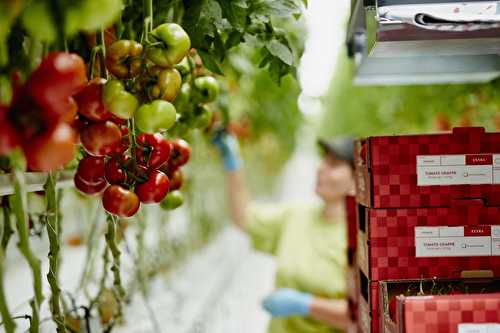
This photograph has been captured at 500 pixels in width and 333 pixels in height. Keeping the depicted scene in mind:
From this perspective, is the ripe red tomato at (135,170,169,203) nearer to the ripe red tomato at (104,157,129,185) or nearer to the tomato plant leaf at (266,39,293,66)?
the ripe red tomato at (104,157,129,185)

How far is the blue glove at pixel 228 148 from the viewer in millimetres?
2012

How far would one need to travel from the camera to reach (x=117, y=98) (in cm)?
50

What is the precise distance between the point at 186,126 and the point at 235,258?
2276 mm

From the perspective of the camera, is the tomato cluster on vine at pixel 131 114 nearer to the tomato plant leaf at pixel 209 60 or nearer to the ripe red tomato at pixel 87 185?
the ripe red tomato at pixel 87 185

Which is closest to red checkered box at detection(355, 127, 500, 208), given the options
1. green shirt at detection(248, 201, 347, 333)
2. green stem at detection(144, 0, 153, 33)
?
green stem at detection(144, 0, 153, 33)

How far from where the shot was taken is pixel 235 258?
120 inches

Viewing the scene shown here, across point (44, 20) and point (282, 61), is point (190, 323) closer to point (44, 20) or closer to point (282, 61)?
point (282, 61)

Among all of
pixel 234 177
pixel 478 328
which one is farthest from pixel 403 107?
pixel 478 328

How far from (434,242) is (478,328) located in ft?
0.52

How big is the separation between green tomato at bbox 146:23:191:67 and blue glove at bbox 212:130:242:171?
4.78 ft

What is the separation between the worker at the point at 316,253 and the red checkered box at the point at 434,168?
1017mm

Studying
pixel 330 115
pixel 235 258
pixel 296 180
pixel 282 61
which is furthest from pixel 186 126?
pixel 296 180

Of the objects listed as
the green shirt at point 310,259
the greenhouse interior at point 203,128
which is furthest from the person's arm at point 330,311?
the greenhouse interior at point 203,128

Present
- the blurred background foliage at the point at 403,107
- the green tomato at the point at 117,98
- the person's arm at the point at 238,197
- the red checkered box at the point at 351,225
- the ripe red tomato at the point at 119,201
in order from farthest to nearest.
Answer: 1. the person's arm at the point at 238,197
2. the blurred background foliage at the point at 403,107
3. the red checkered box at the point at 351,225
4. the ripe red tomato at the point at 119,201
5. the green tomato at the point at 117,98
